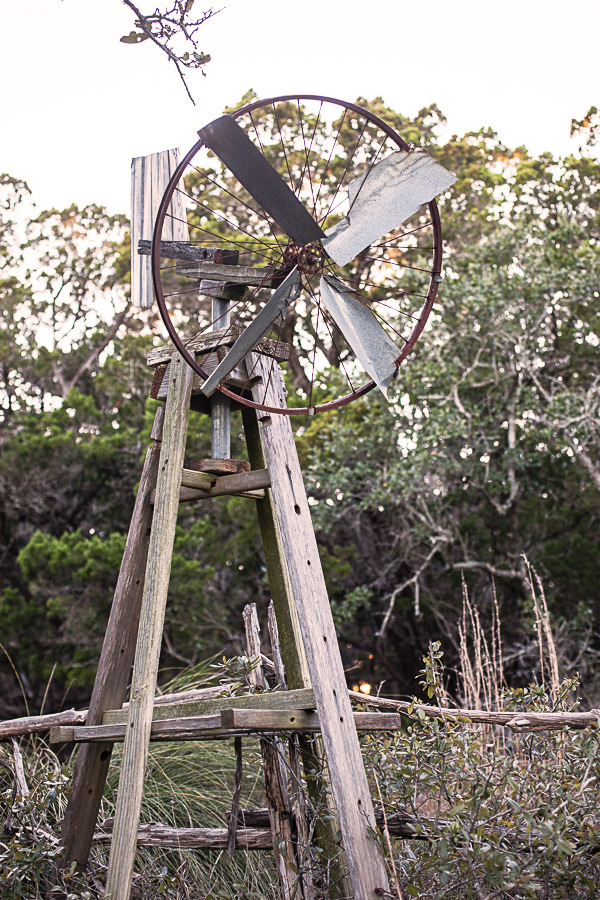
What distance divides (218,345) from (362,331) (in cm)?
51

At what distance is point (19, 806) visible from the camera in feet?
8.95

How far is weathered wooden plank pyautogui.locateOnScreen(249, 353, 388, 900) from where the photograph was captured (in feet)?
6.98

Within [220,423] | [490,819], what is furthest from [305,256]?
[490,819]

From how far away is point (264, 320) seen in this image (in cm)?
226

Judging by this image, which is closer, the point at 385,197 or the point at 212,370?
the point at 385,197

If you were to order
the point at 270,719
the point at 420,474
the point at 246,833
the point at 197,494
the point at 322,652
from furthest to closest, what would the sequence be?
the point at 420,474, the point at 197,494, the point at 246,833, the point at 322,652, the point at 270,719

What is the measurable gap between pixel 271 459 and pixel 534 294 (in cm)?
581

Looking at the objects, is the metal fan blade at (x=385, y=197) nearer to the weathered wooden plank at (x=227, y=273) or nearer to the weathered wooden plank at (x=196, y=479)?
the weathered wooden plank at (x=227, y=273)

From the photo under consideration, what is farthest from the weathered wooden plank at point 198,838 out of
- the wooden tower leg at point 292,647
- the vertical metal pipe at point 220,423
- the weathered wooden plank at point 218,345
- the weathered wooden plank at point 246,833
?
the weathered wooden plank at point 218,345

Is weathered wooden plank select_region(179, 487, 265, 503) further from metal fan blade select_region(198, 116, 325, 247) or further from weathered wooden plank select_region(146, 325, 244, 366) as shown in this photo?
metal fan blade select_region(198, 116, 325, 247)

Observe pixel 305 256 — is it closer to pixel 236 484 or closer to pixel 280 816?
pixel 236 484

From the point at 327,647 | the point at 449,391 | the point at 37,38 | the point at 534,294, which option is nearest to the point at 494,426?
the point at 449,391

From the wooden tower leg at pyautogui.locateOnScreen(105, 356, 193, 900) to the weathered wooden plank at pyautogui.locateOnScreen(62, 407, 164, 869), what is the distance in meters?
0.14

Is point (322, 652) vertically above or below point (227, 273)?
below
